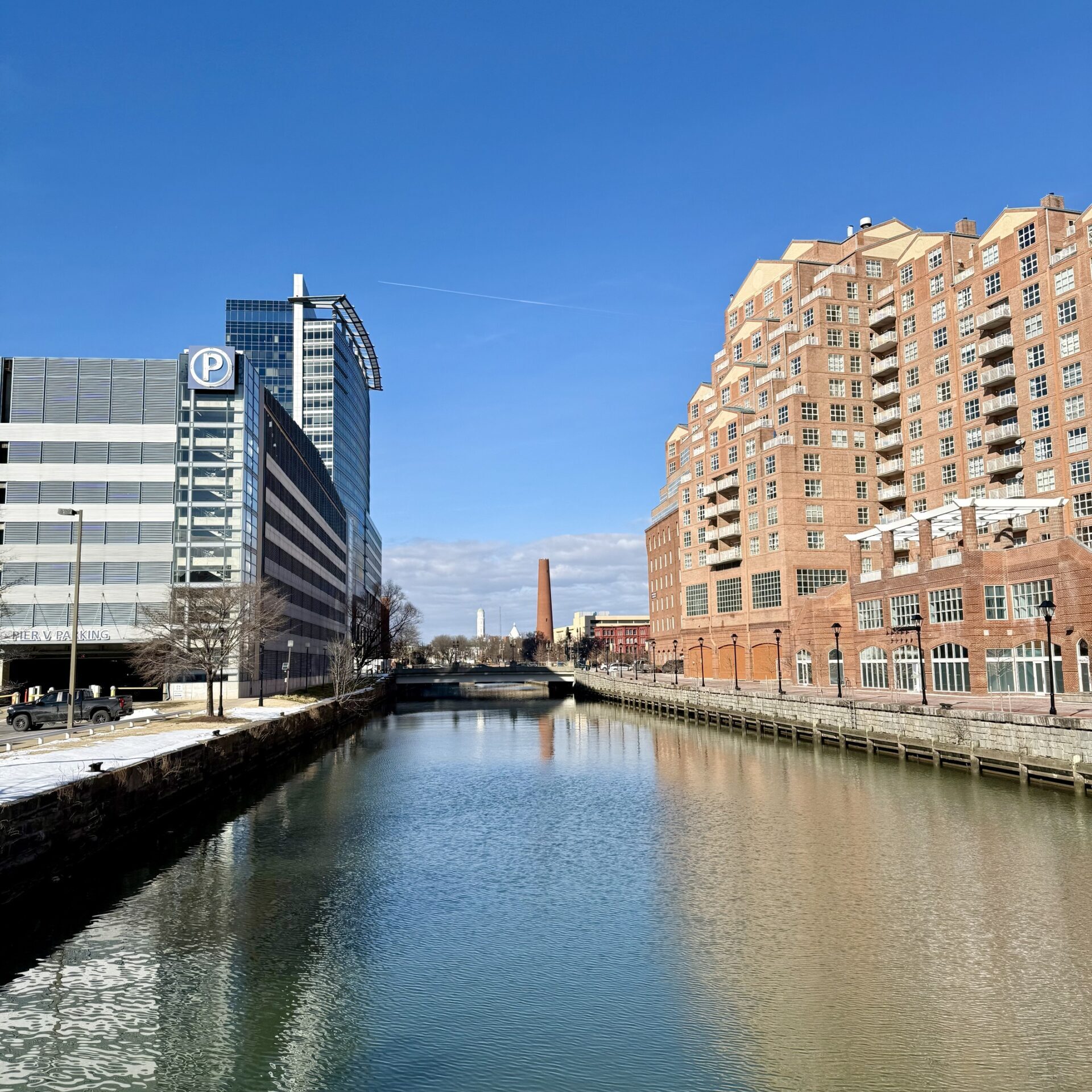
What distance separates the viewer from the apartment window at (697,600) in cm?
10600

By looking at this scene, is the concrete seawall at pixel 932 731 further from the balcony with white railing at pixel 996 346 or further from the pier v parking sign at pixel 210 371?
the pier v parking sign at pixel 210 371

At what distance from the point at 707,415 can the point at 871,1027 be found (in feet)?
321

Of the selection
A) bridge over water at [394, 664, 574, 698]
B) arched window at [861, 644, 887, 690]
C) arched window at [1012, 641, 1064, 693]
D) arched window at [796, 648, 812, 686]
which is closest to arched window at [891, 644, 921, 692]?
arched window at [861, 644, 887, 690]

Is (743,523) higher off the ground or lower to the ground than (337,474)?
lower

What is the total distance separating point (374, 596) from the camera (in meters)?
195

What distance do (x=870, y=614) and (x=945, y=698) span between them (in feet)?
54.1

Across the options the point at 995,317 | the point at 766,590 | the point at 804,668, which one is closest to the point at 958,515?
the point at 995,317

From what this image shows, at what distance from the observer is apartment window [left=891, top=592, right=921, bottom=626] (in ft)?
224

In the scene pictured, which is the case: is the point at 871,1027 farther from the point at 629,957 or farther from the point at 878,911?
the point at 878,911

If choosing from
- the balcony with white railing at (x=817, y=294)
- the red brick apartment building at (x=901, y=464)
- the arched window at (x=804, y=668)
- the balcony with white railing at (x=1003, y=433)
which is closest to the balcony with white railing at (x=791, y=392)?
the red brick apartment building at (x=901, y=464)

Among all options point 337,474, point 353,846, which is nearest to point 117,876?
point 353,846

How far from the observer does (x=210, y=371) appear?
78875 millimetres

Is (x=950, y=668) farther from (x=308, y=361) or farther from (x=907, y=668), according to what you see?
(x=308, y=361)

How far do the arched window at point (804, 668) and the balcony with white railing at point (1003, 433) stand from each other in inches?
935
